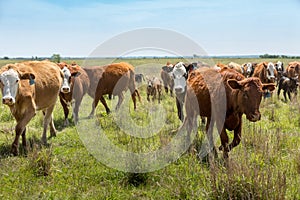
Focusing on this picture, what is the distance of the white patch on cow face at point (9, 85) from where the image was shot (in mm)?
5742

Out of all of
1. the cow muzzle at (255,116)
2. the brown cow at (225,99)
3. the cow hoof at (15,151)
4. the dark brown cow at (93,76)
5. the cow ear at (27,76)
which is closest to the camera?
the cow muzzle at (255,116)

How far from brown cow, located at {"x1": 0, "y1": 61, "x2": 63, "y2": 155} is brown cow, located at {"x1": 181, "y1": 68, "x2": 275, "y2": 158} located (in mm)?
3315

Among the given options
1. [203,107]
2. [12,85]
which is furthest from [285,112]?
[12,85]

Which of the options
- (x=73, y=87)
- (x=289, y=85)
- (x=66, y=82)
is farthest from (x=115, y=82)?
(x=289, y=85)

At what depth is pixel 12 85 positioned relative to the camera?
19.3ft

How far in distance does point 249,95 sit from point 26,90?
14.0ft

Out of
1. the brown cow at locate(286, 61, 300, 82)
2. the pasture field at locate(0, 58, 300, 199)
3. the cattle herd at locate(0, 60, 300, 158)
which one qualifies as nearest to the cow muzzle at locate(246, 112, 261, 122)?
the cattle herd at locate(0, 60, 300, 158)

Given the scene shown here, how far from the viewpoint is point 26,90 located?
6348mm

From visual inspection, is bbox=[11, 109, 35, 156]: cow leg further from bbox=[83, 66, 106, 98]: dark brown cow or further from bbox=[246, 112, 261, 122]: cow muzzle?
bbox=[83, 66, 106, 98]: dark brown cow

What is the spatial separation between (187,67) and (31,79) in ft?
15.4

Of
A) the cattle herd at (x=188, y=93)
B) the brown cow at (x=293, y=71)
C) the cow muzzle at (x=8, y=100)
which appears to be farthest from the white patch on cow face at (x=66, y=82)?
the brown cow at (x=293, y=71)

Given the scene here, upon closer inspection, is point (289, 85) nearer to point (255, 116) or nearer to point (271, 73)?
point (271, 73)

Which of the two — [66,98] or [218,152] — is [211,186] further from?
[66,98]

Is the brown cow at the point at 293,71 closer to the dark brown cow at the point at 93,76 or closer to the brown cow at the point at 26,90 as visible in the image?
the dark brown cow at the point at 93,76
